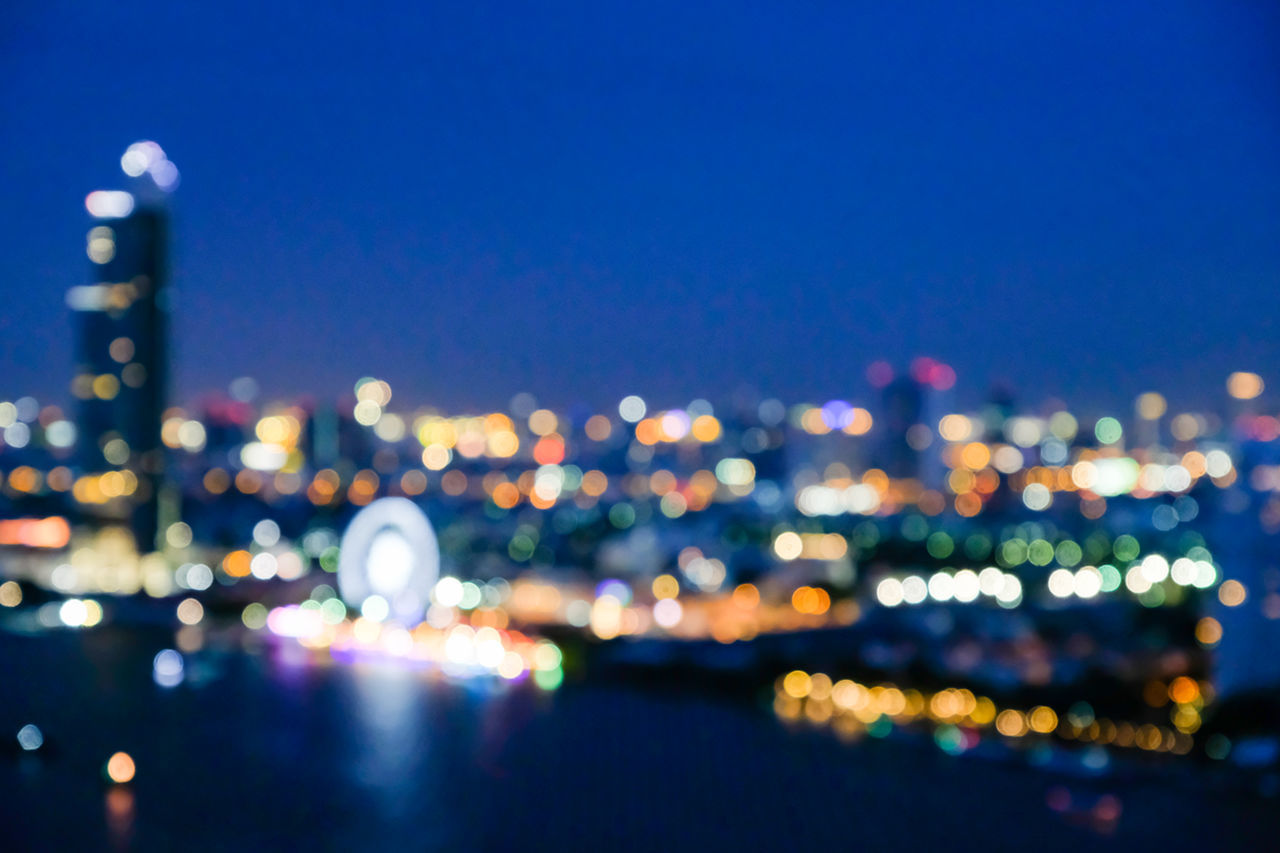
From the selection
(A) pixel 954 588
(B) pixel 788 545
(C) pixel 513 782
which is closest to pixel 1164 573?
(A) pixel 954 588

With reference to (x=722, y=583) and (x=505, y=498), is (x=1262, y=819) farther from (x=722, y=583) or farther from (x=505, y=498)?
(x=505, y=498)

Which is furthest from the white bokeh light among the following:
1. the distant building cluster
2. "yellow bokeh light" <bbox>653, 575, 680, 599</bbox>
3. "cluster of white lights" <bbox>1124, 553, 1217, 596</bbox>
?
"cluster of white lights" <bbox>1124, 553, 1217, 596</bbox>

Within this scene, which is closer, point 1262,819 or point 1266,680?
point 1262,819

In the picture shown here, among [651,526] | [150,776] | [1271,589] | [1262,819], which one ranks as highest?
[651,526]

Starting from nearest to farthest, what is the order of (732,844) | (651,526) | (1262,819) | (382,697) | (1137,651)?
(732,844) < (1262,819) < (382,697) < (1137,651) < (651,526)

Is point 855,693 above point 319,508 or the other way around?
the other way around

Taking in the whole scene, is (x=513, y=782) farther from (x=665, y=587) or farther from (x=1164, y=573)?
(x=1164, y=573)

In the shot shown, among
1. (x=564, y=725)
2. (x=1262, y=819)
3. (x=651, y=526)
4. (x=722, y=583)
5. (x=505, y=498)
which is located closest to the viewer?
(x=1262, y=819)

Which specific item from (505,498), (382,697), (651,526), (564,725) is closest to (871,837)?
(564,725)

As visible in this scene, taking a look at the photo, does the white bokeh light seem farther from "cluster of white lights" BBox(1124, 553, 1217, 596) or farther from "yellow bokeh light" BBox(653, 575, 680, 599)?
"cluster of white lights" BBox(1124, 553, 1217, 596)
